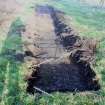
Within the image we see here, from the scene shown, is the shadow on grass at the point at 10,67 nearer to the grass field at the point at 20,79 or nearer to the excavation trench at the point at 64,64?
the grass field at the point at 20,79

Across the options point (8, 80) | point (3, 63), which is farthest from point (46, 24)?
point (8, 80)

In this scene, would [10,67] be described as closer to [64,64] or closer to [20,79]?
[20,79]

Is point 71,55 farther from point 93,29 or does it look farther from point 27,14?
point 27,14

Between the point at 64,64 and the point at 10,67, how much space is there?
140 inches

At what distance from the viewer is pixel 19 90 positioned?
11664mm

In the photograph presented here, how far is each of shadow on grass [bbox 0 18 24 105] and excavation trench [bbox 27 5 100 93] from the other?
76cm

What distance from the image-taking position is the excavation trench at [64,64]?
1325 cm

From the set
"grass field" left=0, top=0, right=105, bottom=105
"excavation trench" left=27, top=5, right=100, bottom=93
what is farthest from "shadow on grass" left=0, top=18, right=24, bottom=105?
"excavation trench" left=27, top=5, right=100, bottom=93

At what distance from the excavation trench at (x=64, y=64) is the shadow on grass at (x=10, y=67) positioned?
762 millimetres

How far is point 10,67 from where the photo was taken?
13836mm

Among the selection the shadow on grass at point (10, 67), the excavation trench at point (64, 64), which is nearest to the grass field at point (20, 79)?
the shadow on grass at point (10, 67)

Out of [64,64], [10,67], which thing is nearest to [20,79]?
[10,67]

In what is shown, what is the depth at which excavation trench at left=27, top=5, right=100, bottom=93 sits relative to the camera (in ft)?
43.5

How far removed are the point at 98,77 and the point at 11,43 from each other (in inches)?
260
